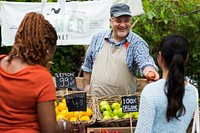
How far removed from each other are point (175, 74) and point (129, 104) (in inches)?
39.5

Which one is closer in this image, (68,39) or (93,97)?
(93,97)

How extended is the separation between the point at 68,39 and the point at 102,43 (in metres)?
1.77

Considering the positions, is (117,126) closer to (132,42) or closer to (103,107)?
(103,107)

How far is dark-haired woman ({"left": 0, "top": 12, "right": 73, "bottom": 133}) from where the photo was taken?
2141 mm

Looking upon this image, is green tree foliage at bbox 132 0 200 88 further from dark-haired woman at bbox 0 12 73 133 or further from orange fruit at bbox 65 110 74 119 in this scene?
dark-haired woman at bbox 0 12 73 133

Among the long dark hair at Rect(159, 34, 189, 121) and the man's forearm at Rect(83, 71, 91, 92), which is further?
the man's forearm at Rect(83, 71, 91, 92)

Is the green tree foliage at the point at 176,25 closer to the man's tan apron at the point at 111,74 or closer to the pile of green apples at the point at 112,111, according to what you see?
the man's tan apron at the point at 111,74

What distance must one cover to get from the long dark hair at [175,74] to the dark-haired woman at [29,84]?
0.60 meters

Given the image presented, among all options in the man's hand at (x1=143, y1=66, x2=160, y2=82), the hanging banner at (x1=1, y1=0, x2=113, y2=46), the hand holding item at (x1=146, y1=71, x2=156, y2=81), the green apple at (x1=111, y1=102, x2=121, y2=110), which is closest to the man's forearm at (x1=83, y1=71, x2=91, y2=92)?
the green apple at (x1=111, y1=102, x2=121, y2=110)

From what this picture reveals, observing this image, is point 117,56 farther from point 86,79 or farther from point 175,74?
point 175,74

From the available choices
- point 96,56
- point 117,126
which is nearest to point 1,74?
point 117,126

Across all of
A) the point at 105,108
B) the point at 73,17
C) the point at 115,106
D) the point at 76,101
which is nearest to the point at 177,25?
the point at 73,17

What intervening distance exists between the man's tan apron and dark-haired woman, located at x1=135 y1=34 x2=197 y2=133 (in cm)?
158

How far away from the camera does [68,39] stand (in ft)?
19.1
